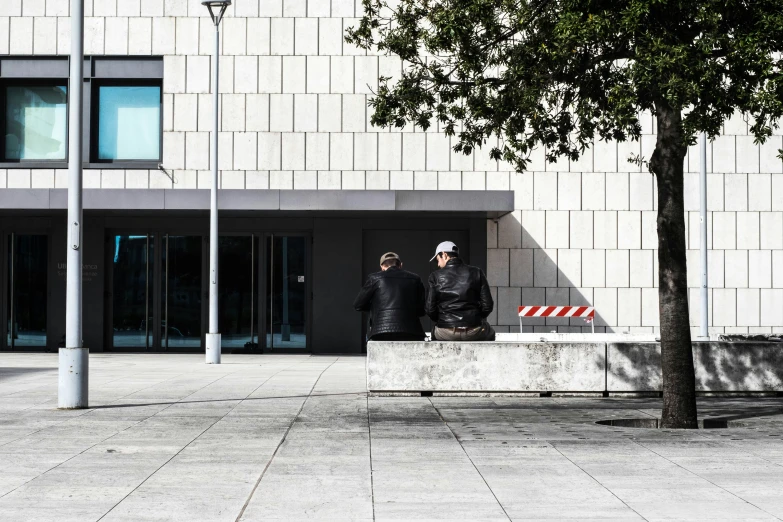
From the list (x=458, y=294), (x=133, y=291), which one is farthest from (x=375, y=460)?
(x=133, y=291)

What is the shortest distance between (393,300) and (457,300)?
847 mm

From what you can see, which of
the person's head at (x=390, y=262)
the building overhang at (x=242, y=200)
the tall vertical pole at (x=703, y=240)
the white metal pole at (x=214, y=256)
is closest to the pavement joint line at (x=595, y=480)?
the person's head at (x=390, y=262)

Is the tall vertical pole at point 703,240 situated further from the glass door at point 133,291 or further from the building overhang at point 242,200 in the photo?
the glass door at point 133,291

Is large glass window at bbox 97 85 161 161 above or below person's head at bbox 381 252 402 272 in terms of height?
above

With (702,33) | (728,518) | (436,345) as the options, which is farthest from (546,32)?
(728,518)

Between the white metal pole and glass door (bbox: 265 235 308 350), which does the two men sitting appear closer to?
the white metal pole

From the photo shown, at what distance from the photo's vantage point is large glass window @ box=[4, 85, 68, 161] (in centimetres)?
2484

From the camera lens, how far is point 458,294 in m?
12.4

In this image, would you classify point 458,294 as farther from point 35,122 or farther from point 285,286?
point 35,122

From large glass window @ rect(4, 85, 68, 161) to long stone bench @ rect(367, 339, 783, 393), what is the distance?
49.1 feet

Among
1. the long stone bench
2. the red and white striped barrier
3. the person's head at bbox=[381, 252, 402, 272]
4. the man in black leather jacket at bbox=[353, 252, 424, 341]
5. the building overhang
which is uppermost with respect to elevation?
the building overhang

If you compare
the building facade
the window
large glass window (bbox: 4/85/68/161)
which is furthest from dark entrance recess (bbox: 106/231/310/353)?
large glass window (bbox: 4/85/68/161)

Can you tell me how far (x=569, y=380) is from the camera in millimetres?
12688

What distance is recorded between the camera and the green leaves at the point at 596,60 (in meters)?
8.73
